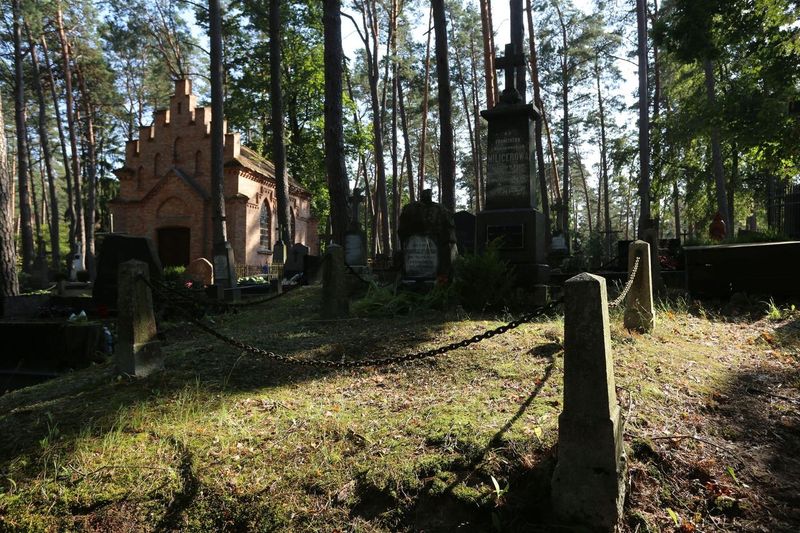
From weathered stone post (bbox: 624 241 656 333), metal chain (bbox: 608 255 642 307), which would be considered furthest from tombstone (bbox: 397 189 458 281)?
metal chain (bbox: 608 255 642 307)

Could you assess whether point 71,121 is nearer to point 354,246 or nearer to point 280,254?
point 280,254

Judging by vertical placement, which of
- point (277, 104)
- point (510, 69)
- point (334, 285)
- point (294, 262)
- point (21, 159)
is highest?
point (277, 104)

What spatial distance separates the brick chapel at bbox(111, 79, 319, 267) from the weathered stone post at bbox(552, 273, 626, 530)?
21666mm

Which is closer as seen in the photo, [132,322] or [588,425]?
[588,425]

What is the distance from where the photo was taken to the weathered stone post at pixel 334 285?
6.88 m

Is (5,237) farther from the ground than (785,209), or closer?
closer

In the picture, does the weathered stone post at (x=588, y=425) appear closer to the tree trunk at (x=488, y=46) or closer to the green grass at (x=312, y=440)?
the green grass at (x=312, y=440)

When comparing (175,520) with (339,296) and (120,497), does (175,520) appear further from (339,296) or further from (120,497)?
(339,296)

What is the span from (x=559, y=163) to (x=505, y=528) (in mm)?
47024

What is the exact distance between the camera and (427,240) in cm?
850

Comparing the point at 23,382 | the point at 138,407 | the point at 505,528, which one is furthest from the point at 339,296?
the point at 505,528

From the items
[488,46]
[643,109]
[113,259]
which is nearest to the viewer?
[113,259]

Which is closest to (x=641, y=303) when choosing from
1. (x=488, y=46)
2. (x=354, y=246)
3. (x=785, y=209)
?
(x=354, y=246)

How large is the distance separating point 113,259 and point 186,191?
50.0 ft
